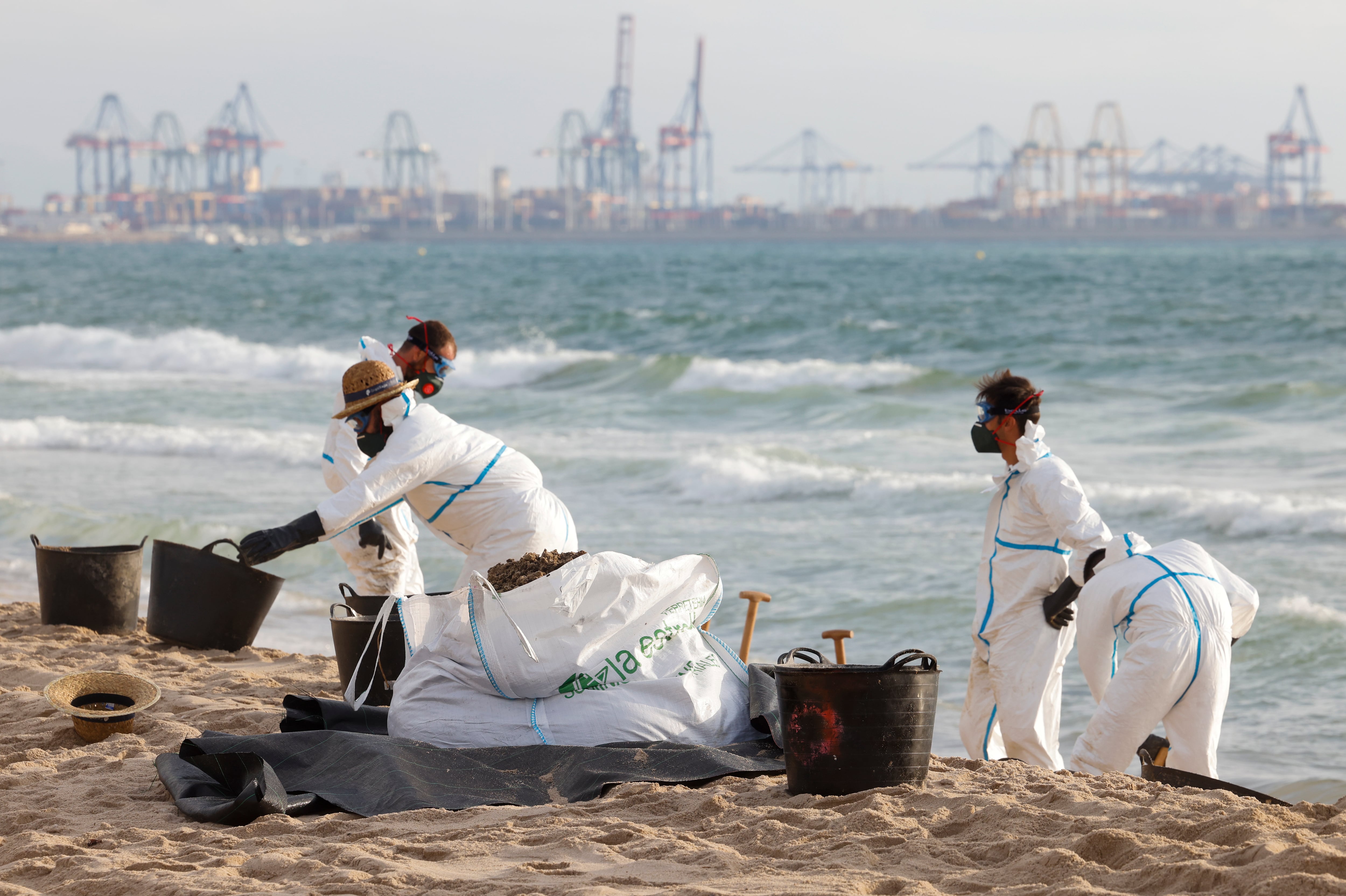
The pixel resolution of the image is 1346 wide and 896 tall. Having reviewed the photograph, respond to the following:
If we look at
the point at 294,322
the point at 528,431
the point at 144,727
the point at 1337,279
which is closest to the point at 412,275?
the point at 294,322

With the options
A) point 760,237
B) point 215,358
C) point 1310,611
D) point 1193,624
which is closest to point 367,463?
point 1193,624

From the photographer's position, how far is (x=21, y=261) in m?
70.8

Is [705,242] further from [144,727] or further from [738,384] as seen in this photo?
[144,727]

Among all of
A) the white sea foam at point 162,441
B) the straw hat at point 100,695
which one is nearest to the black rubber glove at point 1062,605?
the straw hat at point 100,695

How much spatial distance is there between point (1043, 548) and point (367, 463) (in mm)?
2622

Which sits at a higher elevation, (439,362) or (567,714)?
(439,362)

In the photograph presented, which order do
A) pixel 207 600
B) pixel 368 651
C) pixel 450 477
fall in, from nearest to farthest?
pixel 450 477
pixel 368 651
pixel 207 600

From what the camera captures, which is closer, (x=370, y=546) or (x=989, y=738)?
(x=989, y=738)

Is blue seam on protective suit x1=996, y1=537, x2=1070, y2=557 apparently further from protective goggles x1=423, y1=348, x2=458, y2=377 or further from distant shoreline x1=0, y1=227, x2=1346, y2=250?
distant shoreline x1=0, y1=227, x2=1346, y2=250

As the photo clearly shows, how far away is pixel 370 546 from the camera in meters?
5.59

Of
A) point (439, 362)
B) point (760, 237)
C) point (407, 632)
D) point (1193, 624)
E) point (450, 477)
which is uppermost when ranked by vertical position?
point (760, 237)

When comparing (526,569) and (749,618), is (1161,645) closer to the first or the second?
(749,618)

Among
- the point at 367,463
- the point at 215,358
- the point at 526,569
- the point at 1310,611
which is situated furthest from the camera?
the point at 215,358

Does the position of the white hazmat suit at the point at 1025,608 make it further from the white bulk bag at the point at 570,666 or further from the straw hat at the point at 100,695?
the straw hat at the point at 100,695
